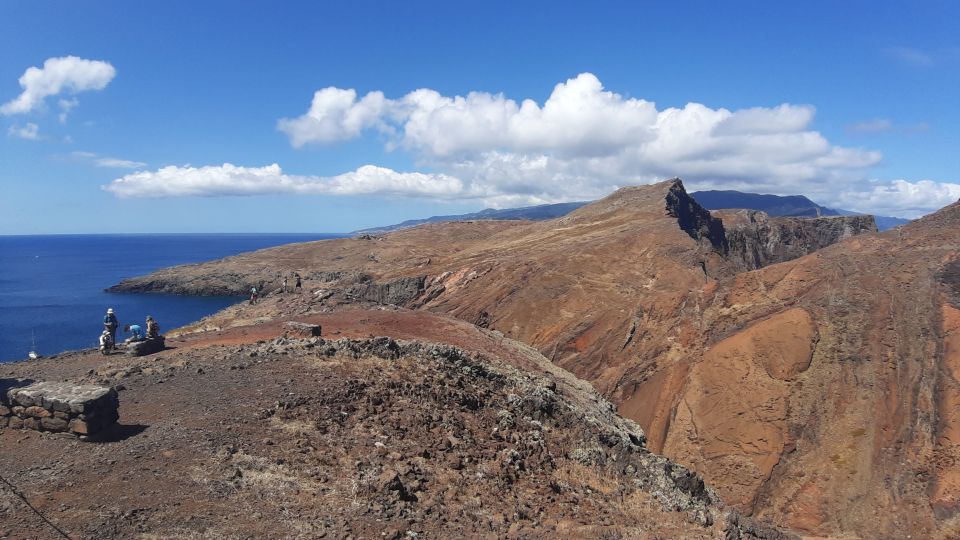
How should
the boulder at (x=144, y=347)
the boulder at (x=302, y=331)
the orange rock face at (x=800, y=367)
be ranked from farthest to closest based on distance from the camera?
1. the boulder at (x=302, y=331)
2. the orange rock face at (x=800, y=367)
3. the boulder at (x=144, y=347)

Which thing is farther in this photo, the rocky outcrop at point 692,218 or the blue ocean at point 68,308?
the rocky outcrop at point 692,218

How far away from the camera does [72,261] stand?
17600cm

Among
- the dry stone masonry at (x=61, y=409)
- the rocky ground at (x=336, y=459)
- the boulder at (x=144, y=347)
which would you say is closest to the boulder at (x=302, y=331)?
the rocky ground at (x=336, y=459)

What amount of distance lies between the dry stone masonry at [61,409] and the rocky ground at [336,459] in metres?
0.27

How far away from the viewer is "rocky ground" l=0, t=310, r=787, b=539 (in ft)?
28.6

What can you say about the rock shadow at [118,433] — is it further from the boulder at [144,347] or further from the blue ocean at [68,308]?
the blue ocean at [68,308]

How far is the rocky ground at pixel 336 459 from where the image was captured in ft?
28.6

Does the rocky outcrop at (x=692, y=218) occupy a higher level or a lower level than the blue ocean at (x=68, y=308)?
higher

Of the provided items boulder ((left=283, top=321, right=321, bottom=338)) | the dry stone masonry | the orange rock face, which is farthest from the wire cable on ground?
the orange rock face

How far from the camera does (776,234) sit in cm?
8838

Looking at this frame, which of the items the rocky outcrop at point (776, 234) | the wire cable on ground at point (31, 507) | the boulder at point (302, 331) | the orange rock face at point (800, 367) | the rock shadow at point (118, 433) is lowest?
the orange rock face at point (800, 367)

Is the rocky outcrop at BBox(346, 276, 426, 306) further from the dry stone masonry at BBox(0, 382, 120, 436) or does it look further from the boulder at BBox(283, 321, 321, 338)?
the dry stone masonry at BBox(0, 382, 120, 436)

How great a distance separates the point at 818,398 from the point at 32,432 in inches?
1024

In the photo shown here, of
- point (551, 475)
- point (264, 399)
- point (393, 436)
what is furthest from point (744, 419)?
point (264, 399)
